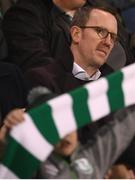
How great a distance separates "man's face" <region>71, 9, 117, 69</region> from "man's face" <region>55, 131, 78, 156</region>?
0.83 metres

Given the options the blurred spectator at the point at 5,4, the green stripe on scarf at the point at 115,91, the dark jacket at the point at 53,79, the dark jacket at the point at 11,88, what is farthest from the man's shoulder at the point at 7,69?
the green stripe on scarf at the point at 115,91

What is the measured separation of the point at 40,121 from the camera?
1010 mm

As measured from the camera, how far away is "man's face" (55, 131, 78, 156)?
1034mm

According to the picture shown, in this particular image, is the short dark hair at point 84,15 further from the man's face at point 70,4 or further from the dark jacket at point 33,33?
the man's face at point 70,4

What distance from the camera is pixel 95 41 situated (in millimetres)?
1888

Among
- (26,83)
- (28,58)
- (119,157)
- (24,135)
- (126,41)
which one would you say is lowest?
(126,41)

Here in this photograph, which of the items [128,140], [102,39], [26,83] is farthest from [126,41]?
[128,140]

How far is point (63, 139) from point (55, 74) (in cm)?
46

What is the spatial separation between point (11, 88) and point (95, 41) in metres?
0.39

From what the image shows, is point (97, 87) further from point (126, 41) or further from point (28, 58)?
point (126, 41)

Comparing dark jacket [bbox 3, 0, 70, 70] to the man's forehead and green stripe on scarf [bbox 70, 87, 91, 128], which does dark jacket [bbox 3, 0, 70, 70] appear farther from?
green stripe on scarf [bbox 70, 87, 91, 128]

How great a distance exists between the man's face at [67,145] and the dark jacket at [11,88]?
557 mm

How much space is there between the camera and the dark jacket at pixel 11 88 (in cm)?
160

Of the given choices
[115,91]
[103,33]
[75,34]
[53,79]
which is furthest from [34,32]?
[115,91]
